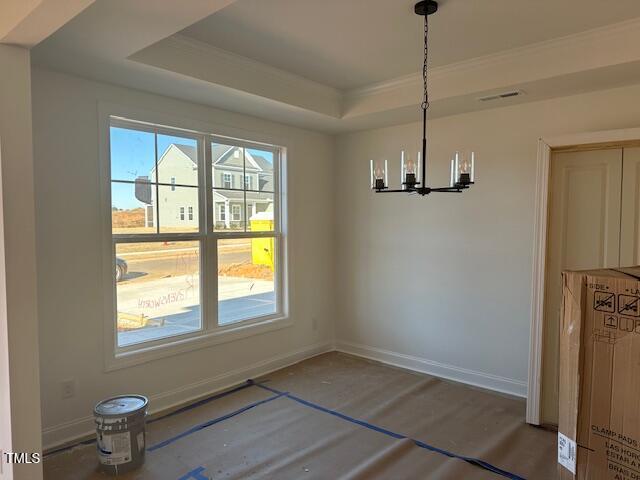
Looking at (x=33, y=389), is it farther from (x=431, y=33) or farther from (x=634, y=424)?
(x=431, y=33)

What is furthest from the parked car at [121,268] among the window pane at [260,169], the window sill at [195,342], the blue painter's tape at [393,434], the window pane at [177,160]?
the blue painter's tape at [393,434]

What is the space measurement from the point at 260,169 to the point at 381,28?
6.25ft

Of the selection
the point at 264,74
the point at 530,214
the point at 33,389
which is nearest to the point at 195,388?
the point at 33,389

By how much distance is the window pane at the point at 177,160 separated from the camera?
3393 mm

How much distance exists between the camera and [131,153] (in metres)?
3.23

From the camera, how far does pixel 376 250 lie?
15.0ft

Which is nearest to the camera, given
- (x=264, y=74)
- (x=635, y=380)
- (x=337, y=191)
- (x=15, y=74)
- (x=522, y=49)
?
(x=635, y=380)

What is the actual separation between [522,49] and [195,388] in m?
3.68

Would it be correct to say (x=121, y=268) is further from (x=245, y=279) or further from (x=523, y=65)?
(x=523, y=65)

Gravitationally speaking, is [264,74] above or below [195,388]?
above

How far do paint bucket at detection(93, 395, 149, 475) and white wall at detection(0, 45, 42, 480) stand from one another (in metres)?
0.45

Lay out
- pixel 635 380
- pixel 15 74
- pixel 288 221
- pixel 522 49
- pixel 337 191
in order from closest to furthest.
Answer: pixel 635 380
pixel 15 74
pixel 522 49
pixel 288 221
pixel 337 191

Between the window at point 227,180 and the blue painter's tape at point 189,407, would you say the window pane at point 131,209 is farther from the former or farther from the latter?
the blue painter's tape at point 189,407

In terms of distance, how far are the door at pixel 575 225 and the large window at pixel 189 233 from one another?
2.50m
